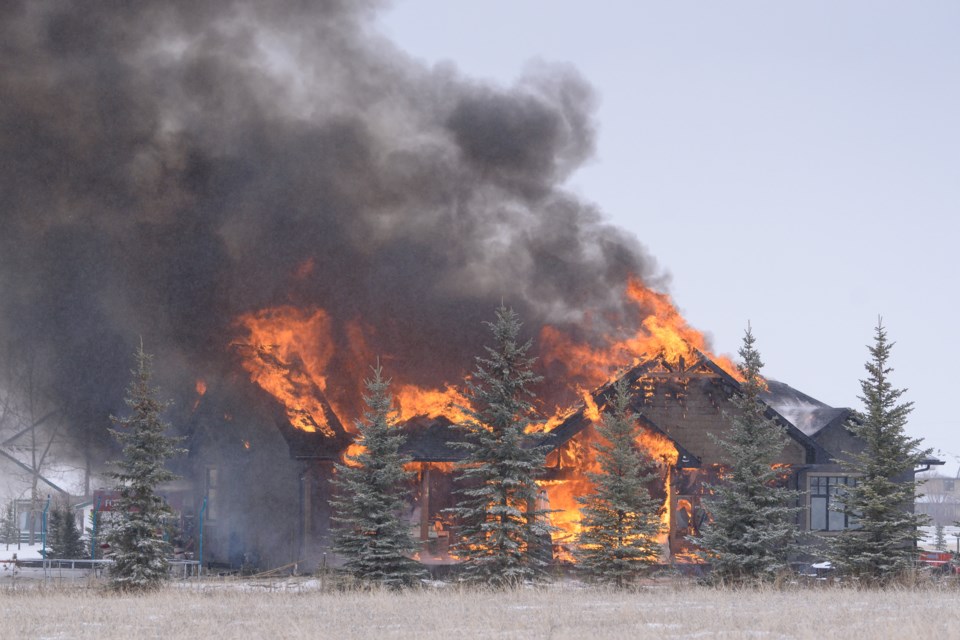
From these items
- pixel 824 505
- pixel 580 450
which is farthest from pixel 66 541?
pixel 824 505

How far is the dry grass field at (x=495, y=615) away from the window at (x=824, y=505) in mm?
11283

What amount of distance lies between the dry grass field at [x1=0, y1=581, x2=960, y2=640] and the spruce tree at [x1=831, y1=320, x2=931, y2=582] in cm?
213

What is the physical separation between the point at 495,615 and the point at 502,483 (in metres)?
8.22

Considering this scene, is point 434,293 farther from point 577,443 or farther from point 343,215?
point 577,443

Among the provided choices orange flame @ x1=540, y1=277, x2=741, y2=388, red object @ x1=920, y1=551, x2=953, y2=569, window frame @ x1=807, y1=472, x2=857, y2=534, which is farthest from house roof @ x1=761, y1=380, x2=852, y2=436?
red object @ x1=920, y1=551, x2=953, y2=569

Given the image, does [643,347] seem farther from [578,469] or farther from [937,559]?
[937,559]

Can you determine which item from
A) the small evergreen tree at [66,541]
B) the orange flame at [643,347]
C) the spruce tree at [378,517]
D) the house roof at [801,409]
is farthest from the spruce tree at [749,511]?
the small evergreen tree at [66,541]

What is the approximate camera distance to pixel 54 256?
1793 inches

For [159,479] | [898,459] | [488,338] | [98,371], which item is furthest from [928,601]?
[98,371]

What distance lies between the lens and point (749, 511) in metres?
25.7

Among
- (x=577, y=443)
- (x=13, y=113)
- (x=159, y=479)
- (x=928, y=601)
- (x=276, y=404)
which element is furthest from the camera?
(x=13, y=113)

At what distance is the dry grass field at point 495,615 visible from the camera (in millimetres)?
15422

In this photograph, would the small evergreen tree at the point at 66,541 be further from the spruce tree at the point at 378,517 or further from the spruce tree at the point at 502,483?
the spruce tree at the point at 502,483

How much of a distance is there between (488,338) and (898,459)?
1877 cm
